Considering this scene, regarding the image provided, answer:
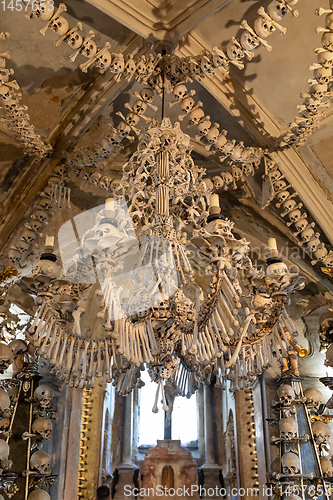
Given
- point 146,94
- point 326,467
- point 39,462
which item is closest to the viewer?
point 146,94

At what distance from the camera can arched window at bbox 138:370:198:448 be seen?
712cm

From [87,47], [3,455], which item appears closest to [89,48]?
[87,47]

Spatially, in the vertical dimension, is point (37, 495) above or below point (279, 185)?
below

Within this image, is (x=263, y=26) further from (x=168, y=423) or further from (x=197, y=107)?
(x=168, y=423)

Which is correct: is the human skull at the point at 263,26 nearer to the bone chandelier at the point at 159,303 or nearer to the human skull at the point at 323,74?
the human skull at the point at 323,74

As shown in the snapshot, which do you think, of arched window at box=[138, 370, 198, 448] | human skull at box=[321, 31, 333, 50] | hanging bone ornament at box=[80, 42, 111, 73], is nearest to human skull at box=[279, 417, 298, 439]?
human skull at box=[321, 31, 333, 50]

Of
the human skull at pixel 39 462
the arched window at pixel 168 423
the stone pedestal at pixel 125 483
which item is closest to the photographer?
the human skull at pixel 39 462

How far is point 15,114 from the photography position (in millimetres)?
3047

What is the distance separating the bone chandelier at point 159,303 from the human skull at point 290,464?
131 cm

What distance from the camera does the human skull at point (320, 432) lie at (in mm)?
3805

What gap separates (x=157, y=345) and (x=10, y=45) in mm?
2269

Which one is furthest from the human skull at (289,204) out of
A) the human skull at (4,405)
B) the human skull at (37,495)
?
the human skull at (37,495)

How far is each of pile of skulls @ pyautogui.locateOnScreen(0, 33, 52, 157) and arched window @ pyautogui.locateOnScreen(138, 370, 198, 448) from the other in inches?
181

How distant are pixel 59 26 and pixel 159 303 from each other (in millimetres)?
1535
